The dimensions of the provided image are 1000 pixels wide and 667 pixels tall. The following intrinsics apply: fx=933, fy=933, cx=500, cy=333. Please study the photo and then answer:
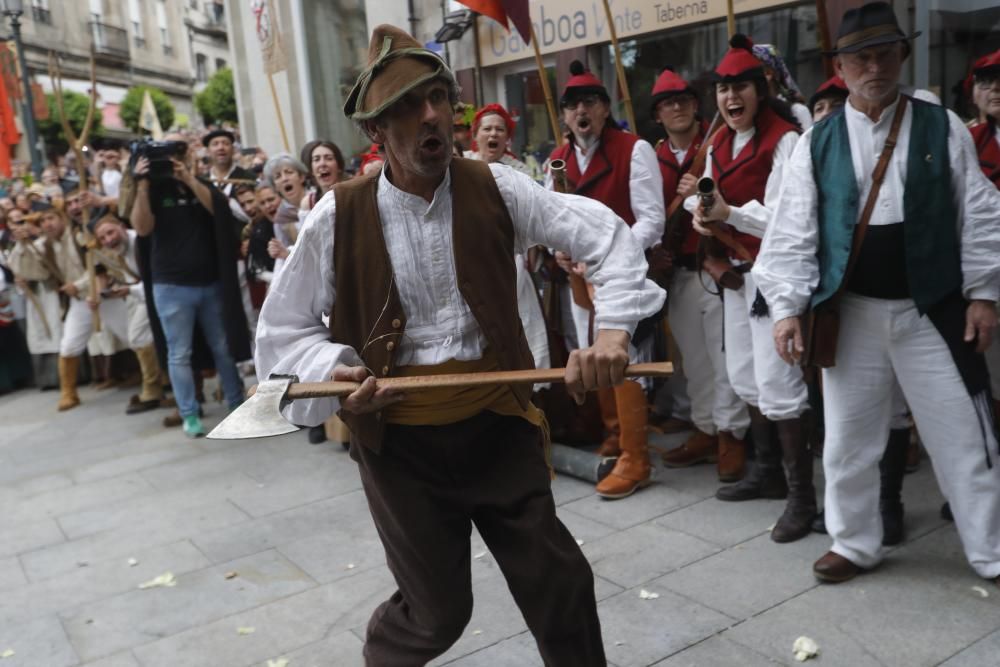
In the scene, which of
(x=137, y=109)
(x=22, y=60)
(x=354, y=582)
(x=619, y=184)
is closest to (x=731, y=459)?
(x=619, y=184)

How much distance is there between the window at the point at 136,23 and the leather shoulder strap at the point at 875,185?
46.4 m

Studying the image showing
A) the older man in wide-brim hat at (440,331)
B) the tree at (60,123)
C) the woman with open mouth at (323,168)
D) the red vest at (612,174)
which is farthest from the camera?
the tree at (60,123)

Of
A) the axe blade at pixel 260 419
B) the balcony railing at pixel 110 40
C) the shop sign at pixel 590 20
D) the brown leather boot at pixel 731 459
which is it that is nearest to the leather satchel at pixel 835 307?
the brown leather boot at pixel 731 459

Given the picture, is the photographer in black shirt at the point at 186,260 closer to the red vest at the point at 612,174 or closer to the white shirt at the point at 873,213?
the red vest at the point at 612,174

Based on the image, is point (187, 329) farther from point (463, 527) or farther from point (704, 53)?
point (463, 527)

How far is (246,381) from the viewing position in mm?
9172

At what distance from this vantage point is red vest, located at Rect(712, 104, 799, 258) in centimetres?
426

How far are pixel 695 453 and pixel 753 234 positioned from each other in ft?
5.49

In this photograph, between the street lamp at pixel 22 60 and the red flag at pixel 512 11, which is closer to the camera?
the red flag at pixel 512 11

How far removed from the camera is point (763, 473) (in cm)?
465

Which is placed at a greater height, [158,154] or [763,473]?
[158,154]

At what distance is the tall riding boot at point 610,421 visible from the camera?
5449 mm

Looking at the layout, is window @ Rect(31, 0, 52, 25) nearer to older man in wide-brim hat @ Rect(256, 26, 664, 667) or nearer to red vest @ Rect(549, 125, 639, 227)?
red vest @ Rect(549, 125, 639, 227)

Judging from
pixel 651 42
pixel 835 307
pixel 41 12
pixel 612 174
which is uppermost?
pixel 41 12
